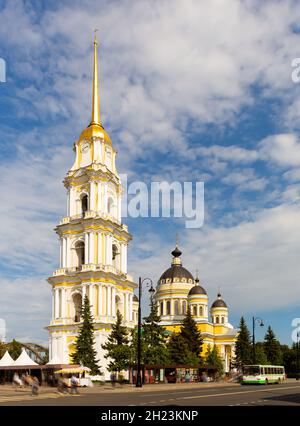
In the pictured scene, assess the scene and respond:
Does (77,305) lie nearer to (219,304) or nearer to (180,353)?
(180,353)

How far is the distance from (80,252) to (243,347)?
4102 centimetres

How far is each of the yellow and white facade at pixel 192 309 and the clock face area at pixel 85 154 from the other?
4849 cm

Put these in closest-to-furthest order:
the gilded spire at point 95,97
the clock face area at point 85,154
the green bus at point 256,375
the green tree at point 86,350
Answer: the green bus at point 256,375 → the green tree at point 86,350 → the clock face area at point 85,154 → the gilded spire at point 95,97

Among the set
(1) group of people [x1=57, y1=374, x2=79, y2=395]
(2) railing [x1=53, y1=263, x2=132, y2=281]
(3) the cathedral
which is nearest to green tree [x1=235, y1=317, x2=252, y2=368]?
(3) the cathedral

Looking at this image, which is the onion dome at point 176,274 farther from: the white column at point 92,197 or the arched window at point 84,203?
the white column at point 92,197

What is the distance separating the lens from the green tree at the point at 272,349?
106350 mm

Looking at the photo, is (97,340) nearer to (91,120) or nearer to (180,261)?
(91,120)

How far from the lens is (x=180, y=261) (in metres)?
124

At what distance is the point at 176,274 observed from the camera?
11862 centimetres

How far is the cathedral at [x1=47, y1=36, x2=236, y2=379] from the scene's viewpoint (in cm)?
6406

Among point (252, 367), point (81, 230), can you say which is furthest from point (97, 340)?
point (252, 367)

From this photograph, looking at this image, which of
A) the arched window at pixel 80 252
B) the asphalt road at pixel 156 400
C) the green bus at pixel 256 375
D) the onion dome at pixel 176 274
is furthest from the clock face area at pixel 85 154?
the onion dome at pixel 176 274

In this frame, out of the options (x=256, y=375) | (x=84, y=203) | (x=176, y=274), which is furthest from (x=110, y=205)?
(x=176, y=274)
